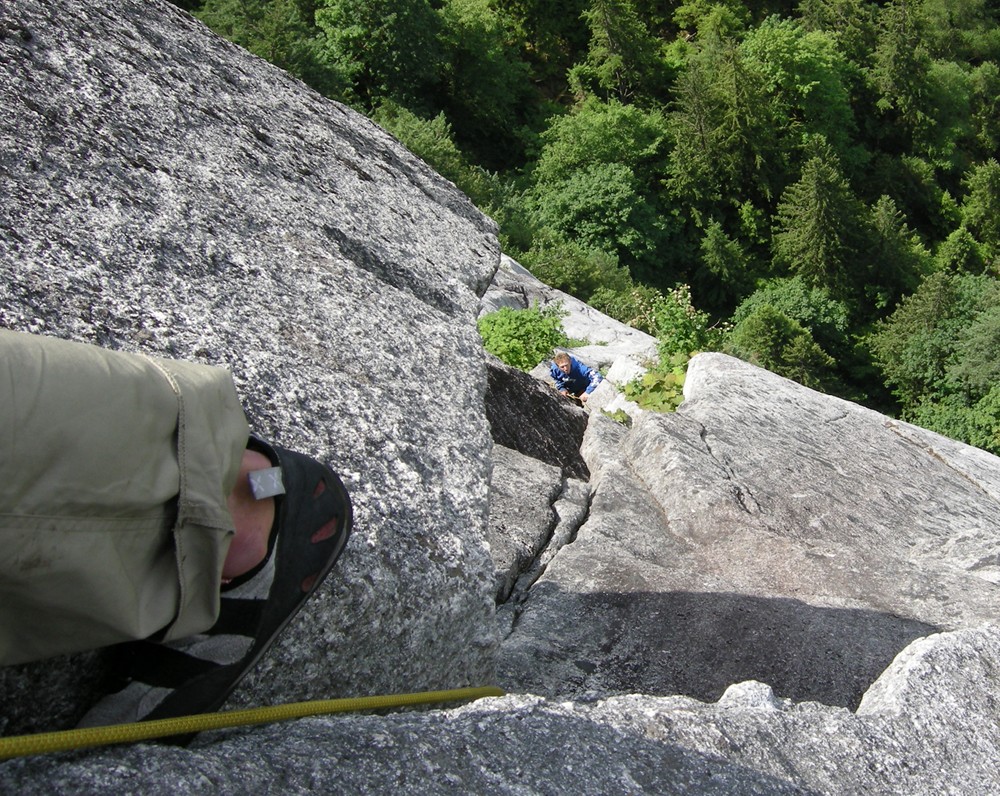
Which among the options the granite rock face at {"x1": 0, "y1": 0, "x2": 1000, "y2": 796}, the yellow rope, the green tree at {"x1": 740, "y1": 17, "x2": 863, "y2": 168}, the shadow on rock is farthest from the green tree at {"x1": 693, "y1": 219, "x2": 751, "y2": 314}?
the yellow rope

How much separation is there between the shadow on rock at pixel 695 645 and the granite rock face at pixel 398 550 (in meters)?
0.02

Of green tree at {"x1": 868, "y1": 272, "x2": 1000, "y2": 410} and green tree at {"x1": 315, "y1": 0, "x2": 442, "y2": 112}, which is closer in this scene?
green tree at {"x1": 868, "y1": 272, "x2": 1000, "y2": 410}

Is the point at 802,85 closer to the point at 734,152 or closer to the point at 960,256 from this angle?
the point at 734,152

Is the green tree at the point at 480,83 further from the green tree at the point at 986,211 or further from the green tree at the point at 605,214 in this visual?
the green tree at the point at 986,211

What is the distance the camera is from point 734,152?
41.9m

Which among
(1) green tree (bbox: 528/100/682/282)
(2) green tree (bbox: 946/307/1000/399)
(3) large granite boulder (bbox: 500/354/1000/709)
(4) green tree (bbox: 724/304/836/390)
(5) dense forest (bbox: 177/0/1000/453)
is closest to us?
(3) large granite boulder (bbox: 500/354/1000/709)

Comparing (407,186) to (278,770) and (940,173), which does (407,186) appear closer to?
(278,770)

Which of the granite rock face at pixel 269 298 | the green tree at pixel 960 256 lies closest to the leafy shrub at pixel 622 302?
the green tree at pixel 960 256

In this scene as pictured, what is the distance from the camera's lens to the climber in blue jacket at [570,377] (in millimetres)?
10664

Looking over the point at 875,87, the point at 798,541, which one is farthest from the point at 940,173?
the point at 798,541

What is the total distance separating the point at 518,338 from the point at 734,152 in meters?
34.0

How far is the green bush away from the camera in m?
11.4

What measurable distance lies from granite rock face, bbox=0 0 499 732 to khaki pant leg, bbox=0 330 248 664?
309mm

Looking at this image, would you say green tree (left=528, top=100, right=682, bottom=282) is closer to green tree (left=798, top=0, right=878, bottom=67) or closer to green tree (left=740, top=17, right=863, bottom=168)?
green tree (left=740, top=17, right=863, bottom=168)
